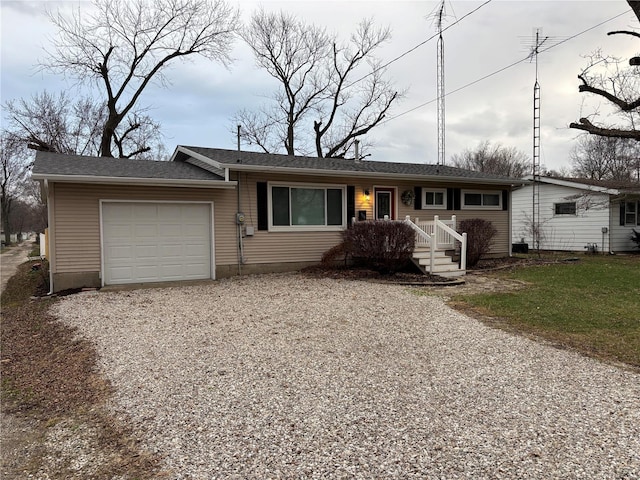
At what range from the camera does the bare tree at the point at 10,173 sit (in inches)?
1148

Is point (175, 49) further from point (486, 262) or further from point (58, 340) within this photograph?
point (58, 340)

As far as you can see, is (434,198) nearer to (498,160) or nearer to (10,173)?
(498,160)

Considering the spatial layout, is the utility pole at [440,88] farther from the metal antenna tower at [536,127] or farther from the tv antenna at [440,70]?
the metal antenna tower at [536,127]

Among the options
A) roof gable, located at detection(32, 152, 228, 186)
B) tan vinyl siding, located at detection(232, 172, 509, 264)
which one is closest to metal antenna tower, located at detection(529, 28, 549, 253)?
tan vinyl siding, located at detection(232, 172, 509, 264)

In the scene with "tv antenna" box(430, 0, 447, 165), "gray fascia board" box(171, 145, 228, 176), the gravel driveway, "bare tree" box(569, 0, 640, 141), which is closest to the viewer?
the gravel driveway

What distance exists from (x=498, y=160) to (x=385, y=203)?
95.0 feet

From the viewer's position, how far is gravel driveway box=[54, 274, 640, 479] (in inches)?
91.3

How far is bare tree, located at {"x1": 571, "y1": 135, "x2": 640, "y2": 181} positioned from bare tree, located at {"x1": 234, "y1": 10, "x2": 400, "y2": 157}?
44.7 feet

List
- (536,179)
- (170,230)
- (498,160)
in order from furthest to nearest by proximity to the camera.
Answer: (498,160) → (536,179) → (170,230)

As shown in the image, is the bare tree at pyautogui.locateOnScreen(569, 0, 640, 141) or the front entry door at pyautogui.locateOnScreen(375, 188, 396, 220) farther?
the front entry door at pyautogui.locateOnScreen(375, 188, 396, 220)

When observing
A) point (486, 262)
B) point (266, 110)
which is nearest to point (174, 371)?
point (486, 262)

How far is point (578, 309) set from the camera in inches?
251

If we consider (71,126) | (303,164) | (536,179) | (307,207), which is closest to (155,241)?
(307,207)

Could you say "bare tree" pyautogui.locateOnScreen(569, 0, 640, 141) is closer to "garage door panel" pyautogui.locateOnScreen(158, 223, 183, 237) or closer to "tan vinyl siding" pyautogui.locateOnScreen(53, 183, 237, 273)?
"garage door panel" pyautogui.locateOnScreen(158, 223, 183, 237)
